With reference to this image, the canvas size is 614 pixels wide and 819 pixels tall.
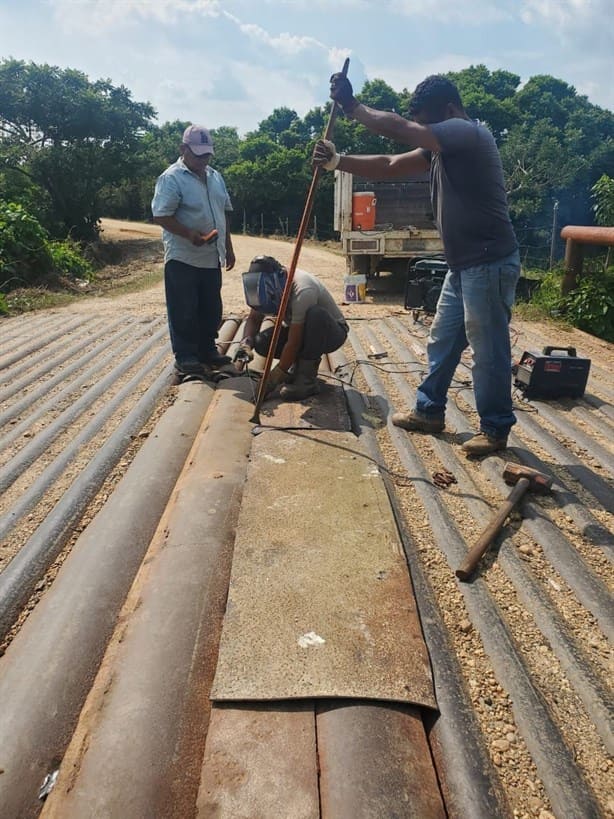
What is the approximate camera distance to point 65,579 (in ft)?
6.34

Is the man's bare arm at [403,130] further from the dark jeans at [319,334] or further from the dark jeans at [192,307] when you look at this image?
the dark jeans at [192,307]

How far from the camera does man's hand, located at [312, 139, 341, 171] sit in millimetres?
2699

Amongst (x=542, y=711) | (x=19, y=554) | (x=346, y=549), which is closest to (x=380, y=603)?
(x=346, y=549)

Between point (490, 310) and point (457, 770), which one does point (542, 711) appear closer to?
point (457, 770)

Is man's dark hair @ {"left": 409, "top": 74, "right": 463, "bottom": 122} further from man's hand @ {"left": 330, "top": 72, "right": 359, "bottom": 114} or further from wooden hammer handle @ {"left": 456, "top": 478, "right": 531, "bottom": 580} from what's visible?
wooden hammer handle @ {"left": 456, "top": 478, "right": 531, "bottom": 580}

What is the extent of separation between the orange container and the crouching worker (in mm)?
6110

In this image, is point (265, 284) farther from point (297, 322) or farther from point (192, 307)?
point (192, 307)

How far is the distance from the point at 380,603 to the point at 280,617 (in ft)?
1.01

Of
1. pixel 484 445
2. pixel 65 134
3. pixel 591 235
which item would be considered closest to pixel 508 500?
pixel 484 445

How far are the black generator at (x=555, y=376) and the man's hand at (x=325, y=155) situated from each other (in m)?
1.87

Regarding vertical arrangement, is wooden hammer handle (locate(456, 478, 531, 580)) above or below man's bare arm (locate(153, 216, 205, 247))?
below

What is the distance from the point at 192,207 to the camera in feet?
12.2

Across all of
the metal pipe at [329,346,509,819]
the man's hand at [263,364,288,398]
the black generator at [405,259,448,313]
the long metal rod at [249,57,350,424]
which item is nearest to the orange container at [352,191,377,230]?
the black generator at [405,259,448,313]

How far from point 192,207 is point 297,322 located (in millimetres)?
1092
